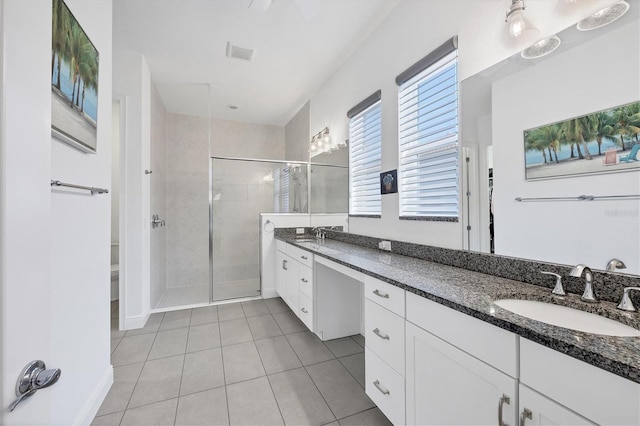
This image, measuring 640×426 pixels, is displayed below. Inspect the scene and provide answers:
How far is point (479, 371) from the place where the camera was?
0.91 meters

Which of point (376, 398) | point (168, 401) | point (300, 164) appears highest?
point (300, 164)

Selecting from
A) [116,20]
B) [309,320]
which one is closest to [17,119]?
[309,320]

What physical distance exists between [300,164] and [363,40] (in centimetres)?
176

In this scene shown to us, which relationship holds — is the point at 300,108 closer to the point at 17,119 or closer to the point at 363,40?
the point at 363,40

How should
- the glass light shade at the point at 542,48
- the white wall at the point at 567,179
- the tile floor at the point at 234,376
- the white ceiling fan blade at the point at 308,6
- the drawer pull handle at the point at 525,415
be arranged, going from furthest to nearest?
the white ceiling fan blade at the point at 308,6, the tile floor at the point at 234,376, the glass light shade at the point at 542,48, the white wall at the point at 567,179, the drawer pull handle at the point at 525,415

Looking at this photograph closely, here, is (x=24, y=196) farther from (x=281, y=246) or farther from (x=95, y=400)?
(x=281, y=246)

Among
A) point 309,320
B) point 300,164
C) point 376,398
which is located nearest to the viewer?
point 376,398

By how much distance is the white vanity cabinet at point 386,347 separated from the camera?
1.29 meters

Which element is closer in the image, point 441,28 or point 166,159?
point 441,28

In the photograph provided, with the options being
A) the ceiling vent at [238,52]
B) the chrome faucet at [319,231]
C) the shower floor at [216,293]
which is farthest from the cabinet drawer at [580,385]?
the shower floor at [216,293]

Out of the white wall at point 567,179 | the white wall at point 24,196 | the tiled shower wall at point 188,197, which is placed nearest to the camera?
the white wall at point 24,196

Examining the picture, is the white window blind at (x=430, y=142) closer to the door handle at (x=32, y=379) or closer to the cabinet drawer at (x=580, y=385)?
the cabinet drawer at (x=580, y=385)

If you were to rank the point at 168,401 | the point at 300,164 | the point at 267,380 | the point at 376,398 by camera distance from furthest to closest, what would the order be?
the point at 300,164 < the point at 267,380 < the point at 168,401 < the point at 376,398

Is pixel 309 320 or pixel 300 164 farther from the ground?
pixel 300 164
